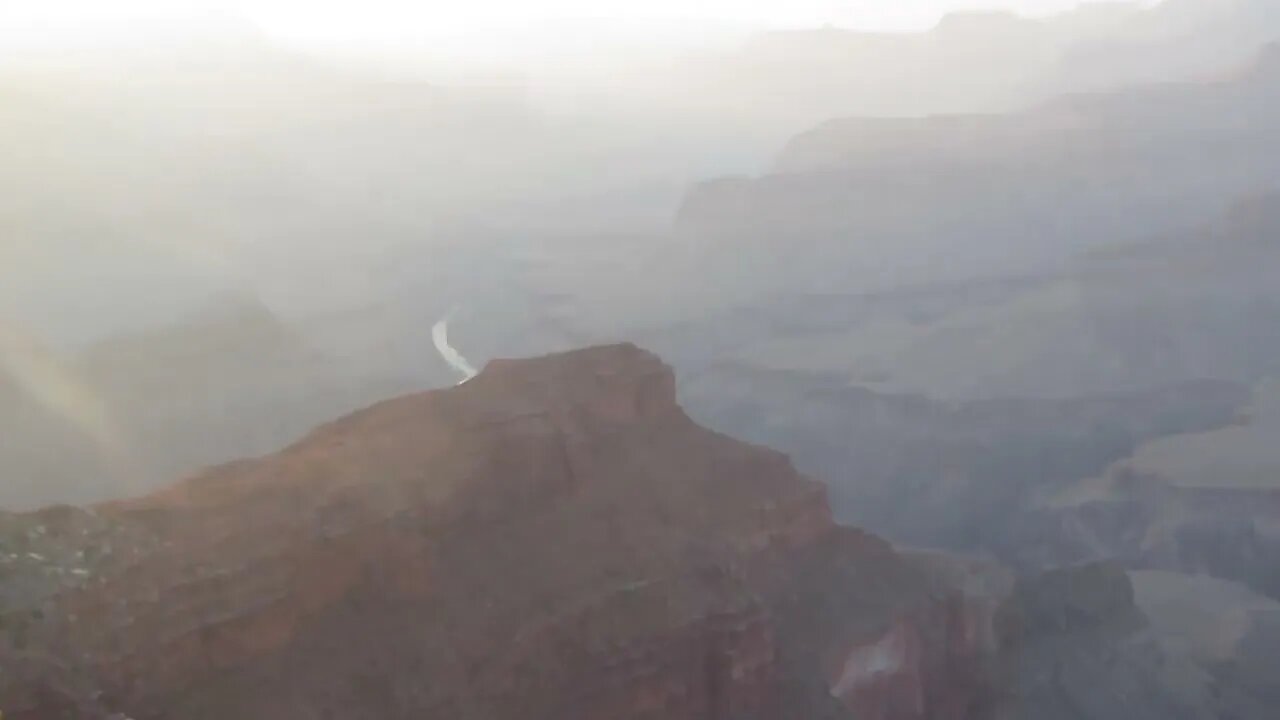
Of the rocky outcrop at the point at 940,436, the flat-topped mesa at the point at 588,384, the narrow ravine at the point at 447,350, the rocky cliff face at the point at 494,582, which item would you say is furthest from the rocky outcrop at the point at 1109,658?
the narrow ravine at the point at 447,350

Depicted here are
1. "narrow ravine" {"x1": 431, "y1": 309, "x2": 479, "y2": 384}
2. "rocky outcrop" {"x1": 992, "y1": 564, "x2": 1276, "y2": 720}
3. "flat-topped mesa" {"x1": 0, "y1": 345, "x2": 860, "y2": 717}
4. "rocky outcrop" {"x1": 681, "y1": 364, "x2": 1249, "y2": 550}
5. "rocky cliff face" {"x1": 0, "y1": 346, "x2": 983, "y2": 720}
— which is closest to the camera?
"rocky cliff face" {"x1": 0, "y1": 346, "x2": 983, "y2": 720}

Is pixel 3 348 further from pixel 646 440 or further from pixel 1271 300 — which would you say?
pixel 1271 300

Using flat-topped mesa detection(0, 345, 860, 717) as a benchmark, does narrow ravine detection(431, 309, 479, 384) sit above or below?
below

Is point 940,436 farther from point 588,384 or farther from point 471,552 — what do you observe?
point 471,552

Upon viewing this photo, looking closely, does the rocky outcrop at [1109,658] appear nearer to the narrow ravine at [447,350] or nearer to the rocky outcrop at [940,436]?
the rocky outcrop at [940,436]

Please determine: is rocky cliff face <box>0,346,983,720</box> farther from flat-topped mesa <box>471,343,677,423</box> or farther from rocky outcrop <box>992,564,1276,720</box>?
rocky outcrop <box>992,564,1276,720</box>

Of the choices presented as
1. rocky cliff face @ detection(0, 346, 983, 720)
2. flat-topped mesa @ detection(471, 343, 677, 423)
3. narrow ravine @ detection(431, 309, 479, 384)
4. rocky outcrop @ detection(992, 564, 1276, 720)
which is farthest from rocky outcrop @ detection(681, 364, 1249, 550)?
flat-topped mesa @ detection(471, 343, 677, 423)

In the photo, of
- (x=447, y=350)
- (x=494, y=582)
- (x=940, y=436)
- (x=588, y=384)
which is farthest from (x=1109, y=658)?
(x=447, y=350)
